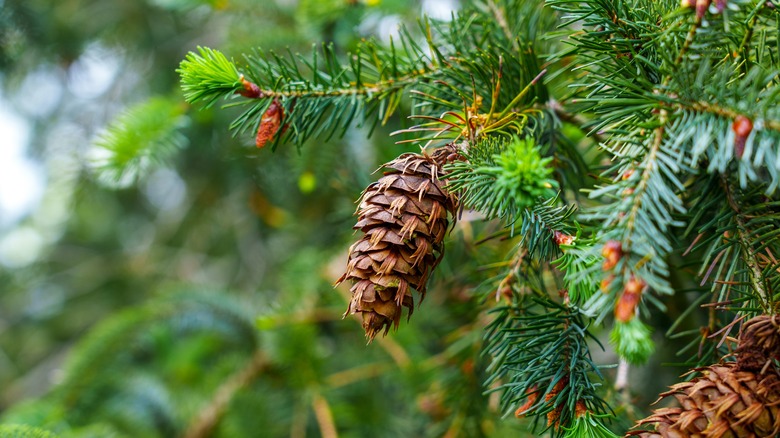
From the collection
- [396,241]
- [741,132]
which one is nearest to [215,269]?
[396,241]

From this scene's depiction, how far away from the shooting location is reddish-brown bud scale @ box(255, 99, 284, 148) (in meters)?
0.66

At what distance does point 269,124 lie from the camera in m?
0.67

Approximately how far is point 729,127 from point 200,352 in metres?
1.69

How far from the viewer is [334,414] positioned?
1.32 metres

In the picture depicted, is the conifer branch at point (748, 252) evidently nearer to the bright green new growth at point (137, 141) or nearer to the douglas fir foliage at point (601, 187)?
A: the douglas fir foliage at point (601, 187)

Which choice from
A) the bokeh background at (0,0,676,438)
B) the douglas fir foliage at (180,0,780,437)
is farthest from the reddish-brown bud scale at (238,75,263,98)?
the bokeh background at (0,0,676,438)

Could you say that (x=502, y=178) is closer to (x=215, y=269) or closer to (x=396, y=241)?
(x=396, y=241)

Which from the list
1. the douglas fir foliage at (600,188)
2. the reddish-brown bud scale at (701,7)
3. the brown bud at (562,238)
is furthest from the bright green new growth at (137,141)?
the reddish-brown bud scale at (701,7)

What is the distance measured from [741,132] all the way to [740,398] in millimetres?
233

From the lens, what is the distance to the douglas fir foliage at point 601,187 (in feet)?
1.49

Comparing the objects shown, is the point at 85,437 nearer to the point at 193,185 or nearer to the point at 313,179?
the point at 313,179

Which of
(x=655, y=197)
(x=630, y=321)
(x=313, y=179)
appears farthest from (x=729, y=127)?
(x=313, y=179)

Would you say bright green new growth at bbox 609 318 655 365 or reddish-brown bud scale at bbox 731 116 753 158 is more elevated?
reddish-brown bud scale at bbox 731 116 753 158

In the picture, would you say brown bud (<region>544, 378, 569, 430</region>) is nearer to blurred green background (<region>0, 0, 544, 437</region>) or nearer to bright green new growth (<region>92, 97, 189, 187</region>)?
blurred green background (<region>0, 0, 544, 437</region>)
